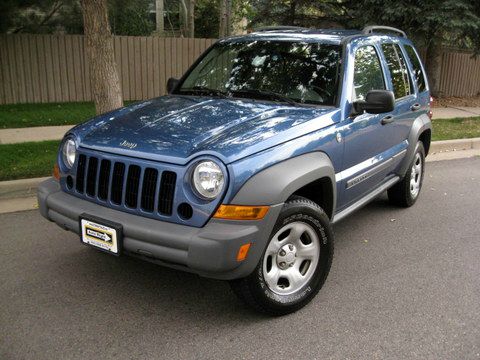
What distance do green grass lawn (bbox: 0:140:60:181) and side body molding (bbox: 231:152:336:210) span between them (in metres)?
3.75

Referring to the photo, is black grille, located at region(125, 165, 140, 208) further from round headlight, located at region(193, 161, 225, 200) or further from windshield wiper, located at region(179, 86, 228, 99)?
windshield wiper, located at region(179, 86, 228, 99)

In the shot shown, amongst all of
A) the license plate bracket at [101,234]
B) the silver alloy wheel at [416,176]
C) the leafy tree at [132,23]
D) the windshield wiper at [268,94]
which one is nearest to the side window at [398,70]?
the silver alloy wheel at [416,176]

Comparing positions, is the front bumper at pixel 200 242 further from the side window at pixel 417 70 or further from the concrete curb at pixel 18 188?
the side window at pixel 417 70

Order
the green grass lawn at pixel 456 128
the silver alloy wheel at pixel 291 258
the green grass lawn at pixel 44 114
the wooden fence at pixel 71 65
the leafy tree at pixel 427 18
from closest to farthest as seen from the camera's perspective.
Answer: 1. the silver alloy wheel at pixel 291 258
2. the green grass lawn at pixel 44 114
3. the green grass lawn at pixel 456 128
4. the wooden fence at pixel 71 65
5. the leafy tree at pixel 427 18

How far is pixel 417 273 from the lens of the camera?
4059 mm

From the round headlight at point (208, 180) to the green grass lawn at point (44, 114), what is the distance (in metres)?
6.75

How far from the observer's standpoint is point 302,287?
11.2 feet

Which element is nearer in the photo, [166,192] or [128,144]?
[166,192]

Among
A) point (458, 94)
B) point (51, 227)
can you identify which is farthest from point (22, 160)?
point (458, 94)

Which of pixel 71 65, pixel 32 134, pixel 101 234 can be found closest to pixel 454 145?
pixel 32 134

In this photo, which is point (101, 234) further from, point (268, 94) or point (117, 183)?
point (268, 94)

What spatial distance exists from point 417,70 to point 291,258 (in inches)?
137

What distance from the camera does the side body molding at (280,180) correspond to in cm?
289

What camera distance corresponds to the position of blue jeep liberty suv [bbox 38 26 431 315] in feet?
9.45
